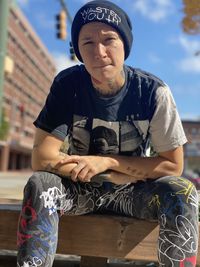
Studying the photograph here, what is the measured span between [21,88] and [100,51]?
63.5 metres

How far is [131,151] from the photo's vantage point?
2.09 metres

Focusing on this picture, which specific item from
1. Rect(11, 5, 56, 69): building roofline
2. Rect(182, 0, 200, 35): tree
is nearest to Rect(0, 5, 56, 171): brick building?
Rect(11, 5, 56, 69): building roofline

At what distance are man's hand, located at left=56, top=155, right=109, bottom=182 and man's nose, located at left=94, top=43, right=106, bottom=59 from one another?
48 centimetres

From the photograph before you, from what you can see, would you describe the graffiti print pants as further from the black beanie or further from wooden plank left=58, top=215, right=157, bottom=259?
the black beanie

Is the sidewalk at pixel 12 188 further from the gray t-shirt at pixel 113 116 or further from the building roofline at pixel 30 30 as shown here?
the building roofline at pixel 30 30

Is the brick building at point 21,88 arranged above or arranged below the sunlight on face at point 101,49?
above

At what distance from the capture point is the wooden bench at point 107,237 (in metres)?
2.02

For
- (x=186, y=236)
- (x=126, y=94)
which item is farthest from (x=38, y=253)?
(x=126, y=94)

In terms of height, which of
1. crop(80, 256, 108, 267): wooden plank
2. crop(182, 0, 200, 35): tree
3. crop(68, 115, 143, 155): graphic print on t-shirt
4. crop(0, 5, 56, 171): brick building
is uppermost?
crop(0, 5, 56, 171): brick building

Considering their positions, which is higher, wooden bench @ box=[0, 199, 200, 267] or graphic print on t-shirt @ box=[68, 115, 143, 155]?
graphic print on t-shirt @ box=[68, 115, 143, 155]

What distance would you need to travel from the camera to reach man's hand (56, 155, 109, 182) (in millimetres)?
1819

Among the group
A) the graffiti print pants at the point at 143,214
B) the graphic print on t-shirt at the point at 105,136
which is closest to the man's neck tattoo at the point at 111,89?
the graphic print on t-shirt at the point at 105,136

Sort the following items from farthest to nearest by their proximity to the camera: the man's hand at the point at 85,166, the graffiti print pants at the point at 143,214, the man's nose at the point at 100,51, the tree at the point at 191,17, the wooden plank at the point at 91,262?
1. the tree at the point at 191,17
2. the wooden plank at the point at 91,262
3. the man's nose at the point at 100,51
4. the man's hand at the point at 85,166
5. the graffiti print pants at the point at 143,214

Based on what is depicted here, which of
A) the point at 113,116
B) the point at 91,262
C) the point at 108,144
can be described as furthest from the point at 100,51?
the point at 91,262
